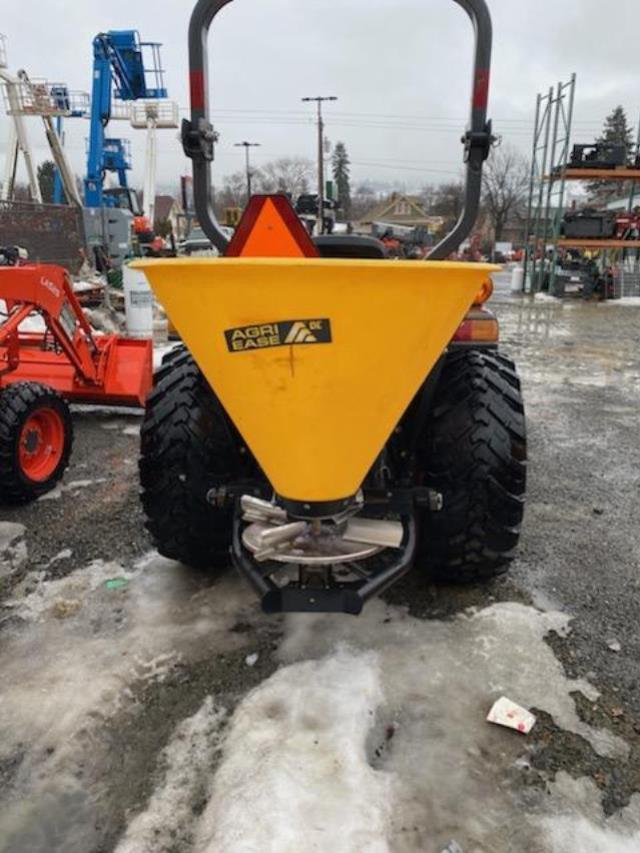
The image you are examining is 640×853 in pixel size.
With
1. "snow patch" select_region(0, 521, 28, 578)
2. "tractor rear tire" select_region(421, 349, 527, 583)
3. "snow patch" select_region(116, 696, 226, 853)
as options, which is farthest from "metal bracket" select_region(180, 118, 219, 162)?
"snow patch" select_region(0, 521, 28, 578)

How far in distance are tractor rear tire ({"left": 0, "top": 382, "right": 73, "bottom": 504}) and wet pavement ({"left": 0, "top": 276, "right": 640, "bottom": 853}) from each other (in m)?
0.28

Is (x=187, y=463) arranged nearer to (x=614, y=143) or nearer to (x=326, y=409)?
(x=326, y=409)

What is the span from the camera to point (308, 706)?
6.84 feet

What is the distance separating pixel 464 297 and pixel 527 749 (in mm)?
1322

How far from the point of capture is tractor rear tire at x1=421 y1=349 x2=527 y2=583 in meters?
2.50

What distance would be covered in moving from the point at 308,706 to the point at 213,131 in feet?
6.38

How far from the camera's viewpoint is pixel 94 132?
54.9ft

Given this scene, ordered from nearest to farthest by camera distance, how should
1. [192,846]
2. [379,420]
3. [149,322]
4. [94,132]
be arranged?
[192,846]
[379,420]
[149,322]
[94,132]

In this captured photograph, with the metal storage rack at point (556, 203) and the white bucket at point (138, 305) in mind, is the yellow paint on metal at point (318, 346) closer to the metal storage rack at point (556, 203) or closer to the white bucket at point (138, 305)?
the white bucket at point (138, 305)

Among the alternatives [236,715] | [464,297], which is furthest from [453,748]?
[464,297]

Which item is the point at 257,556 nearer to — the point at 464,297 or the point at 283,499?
the point at 283,499

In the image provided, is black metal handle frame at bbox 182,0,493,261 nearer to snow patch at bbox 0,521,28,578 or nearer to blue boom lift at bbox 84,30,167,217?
snow patch at bbox 0,521,28,578

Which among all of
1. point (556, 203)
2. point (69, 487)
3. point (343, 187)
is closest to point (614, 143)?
point (556, 203)

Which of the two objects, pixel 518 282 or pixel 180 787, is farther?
Answer: pixel 518 282
